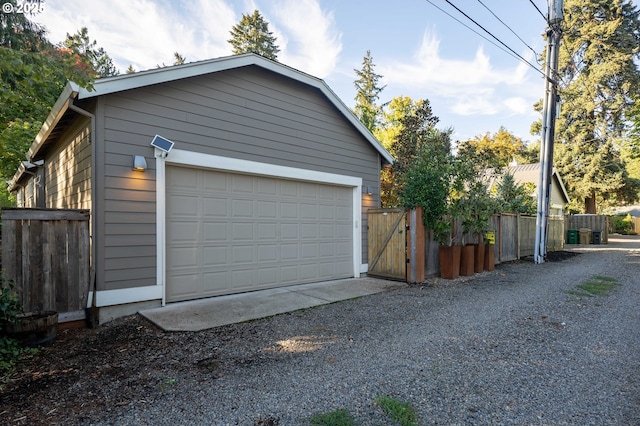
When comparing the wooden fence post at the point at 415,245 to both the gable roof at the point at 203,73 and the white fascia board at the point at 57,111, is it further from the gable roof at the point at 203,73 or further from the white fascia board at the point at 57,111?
the white fascia board at the point at 57,111

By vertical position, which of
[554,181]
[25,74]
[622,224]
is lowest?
[622,224]

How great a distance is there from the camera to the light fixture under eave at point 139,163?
15.4 ft

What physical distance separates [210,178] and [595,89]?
26.0 metres

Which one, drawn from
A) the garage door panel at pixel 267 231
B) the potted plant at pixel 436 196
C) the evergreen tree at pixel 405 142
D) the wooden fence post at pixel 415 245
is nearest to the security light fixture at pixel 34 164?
the garage door panel at pixel 267 231

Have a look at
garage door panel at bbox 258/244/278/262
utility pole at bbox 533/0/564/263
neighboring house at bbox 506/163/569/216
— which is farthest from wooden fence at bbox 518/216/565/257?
garage door panel at bbox 258/244/278/262

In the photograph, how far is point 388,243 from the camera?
24.7 ft

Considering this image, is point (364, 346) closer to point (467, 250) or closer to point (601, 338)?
point (601, 338)

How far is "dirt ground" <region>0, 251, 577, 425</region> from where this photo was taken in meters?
2.46

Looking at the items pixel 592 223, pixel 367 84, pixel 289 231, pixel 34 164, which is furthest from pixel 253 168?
pixel 367 84

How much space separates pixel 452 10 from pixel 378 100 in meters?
20.1

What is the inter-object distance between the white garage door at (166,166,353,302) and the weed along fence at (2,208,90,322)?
1093mm

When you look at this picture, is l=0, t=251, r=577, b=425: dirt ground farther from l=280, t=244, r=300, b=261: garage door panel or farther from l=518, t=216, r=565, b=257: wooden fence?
l=518, t=216, r=565, b=257: wooden fence

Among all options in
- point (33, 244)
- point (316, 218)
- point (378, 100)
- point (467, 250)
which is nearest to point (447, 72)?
point (467, 250)

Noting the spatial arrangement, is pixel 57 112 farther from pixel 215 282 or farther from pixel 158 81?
pixel 215 282
